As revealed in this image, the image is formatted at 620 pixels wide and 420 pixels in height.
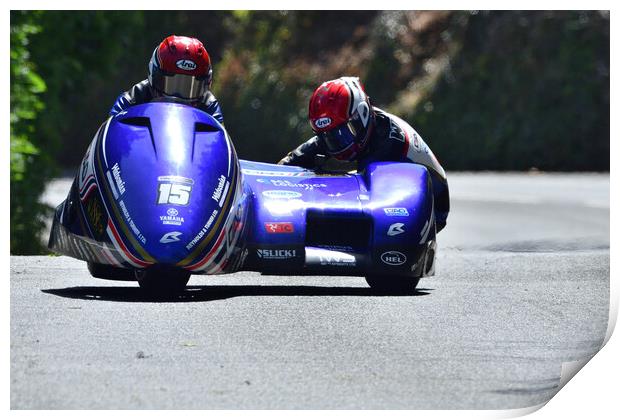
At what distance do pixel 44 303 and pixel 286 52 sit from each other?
17180 millimetres

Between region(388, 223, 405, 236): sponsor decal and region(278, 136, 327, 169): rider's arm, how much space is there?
1.25m

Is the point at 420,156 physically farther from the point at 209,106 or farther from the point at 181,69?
the point at 181,69

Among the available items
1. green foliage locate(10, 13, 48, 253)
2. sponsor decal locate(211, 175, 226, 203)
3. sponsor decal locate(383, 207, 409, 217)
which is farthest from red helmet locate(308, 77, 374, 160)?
green foliage locate(10, 13, 48, 253)

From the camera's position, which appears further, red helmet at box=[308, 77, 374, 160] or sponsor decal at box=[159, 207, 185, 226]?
red helmet at box=[308, 77, 374, 160]

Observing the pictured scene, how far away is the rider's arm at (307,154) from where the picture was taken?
11.8 metres

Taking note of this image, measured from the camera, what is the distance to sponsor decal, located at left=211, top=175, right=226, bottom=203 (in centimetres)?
1017

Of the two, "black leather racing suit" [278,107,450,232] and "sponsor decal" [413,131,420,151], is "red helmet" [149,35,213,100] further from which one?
"sponsor decal" [413,131,420,151]

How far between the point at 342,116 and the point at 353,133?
193mm

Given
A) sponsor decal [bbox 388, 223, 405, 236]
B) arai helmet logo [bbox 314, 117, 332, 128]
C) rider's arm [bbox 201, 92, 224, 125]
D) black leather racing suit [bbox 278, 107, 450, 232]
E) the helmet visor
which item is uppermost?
the helmet visor

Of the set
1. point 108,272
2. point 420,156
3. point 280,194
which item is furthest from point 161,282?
point 420,156

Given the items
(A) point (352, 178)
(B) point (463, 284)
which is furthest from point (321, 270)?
(B) point (463, 284)

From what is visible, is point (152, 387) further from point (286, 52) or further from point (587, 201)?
point (286, 52)

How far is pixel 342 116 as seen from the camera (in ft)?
37.7

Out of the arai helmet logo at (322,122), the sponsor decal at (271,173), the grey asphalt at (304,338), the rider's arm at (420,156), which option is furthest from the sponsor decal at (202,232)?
the rider's arm at (420,156)
